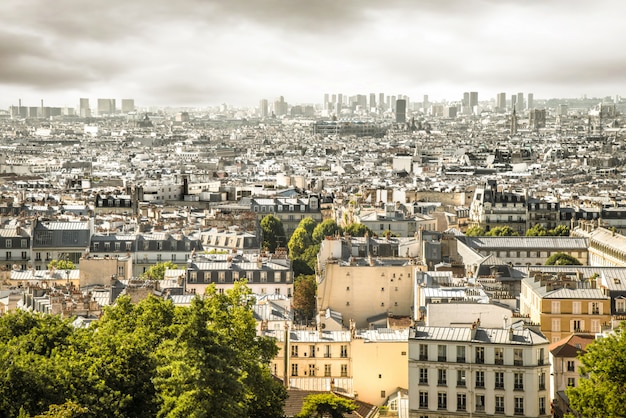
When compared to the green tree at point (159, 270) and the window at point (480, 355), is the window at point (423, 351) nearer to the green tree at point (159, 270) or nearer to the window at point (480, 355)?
the window at point (480, 355)

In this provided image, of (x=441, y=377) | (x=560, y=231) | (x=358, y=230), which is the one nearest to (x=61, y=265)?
(x=358, y=230)

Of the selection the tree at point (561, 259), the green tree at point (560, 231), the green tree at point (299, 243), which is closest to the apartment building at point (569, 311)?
the tree at point (561, 259)

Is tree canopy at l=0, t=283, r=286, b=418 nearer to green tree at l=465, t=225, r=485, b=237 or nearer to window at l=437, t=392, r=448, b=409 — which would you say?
window at l=437, t=392, r=448, b=409

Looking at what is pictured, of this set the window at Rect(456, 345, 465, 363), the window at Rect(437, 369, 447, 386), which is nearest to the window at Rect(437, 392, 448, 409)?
the window at Rect(437, 369, 447, 386)

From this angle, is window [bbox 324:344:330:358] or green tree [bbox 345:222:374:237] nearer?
window [bbox 324:344:330:358]

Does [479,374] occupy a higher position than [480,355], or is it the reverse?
[480,355]

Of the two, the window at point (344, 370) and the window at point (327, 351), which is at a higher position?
the window at point (327, 351)

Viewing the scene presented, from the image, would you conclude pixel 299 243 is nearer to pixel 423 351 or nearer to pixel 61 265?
pixel 61 265

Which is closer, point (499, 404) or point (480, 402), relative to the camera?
point (499, 404)
